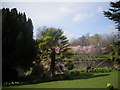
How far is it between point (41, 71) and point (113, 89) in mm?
6528

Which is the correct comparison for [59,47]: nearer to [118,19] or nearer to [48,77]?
[48,77]

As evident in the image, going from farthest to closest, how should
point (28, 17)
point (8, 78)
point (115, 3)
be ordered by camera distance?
point (28, 17) < point (115, 3) < point (8, 78)

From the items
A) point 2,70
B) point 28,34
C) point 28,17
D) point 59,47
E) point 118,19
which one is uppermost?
point 28,17

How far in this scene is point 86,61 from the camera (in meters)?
15.4

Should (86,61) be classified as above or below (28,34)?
below

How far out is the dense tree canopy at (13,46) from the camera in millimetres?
8102

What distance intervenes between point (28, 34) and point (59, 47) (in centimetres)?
318

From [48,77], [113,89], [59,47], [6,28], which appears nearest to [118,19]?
[59,47]

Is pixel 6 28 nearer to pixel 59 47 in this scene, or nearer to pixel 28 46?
pixel 28 46

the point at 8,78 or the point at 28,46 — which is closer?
the point at 8,78

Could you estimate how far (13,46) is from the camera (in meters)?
8.37

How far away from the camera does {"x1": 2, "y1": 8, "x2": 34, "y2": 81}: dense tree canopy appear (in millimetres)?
8102

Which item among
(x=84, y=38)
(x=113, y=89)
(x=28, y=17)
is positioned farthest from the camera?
(x=84, y=38)

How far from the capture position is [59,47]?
1141cm
